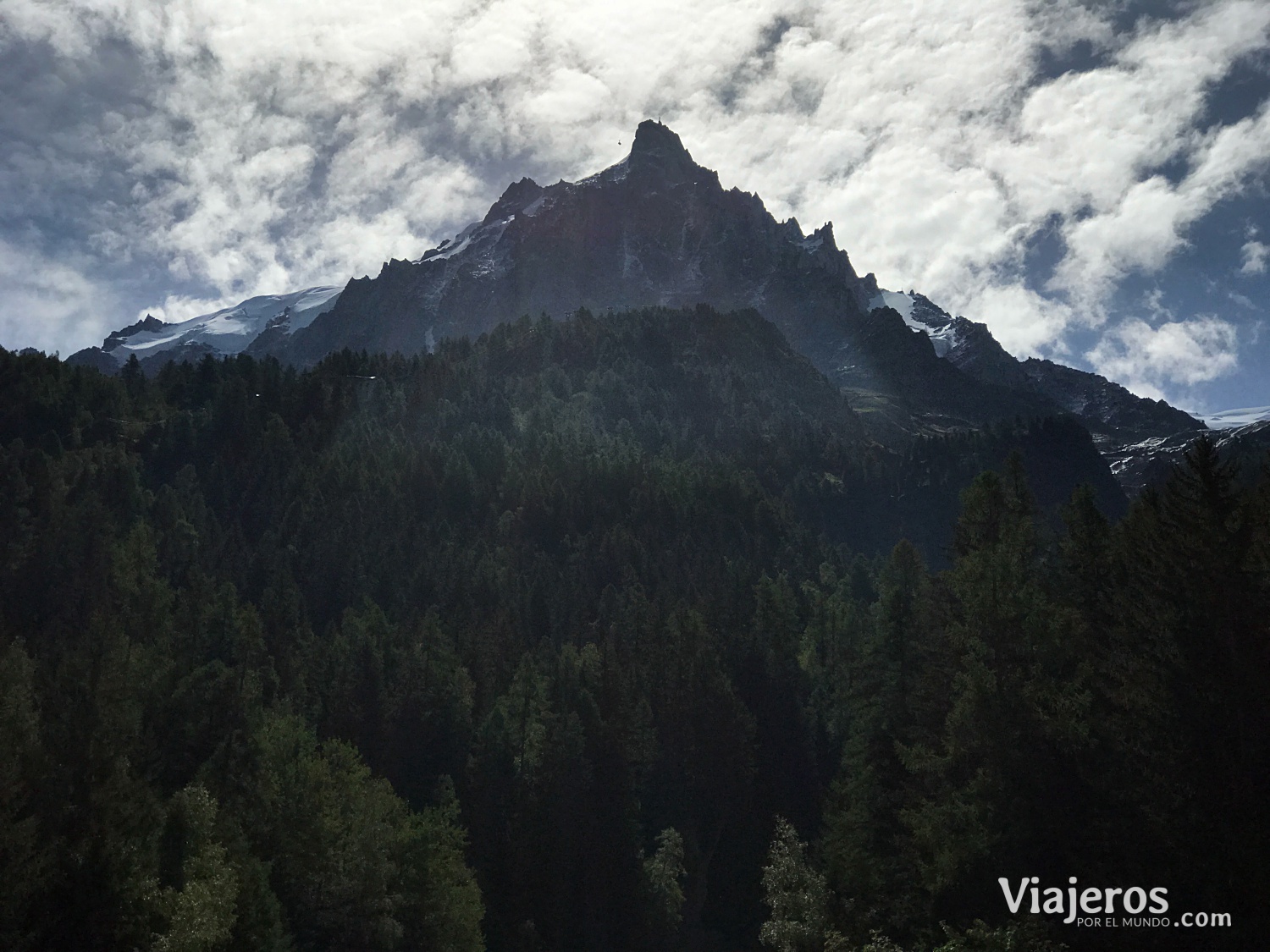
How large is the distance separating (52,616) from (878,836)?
9155 cm

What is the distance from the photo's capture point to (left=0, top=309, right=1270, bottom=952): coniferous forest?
30.5 meters

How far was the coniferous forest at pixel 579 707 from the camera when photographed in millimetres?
30500

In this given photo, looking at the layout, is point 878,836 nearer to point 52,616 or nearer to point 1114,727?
point 1114,727

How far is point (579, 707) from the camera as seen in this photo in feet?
231

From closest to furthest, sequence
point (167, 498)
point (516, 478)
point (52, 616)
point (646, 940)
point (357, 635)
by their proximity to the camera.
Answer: point (646, 940)
point (357, 635)
point (52, 616)
point (167, 498)
point (516, 478)

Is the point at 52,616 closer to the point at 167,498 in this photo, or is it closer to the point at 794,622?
the point at 167,498

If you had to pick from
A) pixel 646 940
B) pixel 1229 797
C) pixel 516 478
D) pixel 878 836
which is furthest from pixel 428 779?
pixel 516 478

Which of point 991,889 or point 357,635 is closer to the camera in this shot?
point 991,889

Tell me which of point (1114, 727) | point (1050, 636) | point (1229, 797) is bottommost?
point (1229, 797)

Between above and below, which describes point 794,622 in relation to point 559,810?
above

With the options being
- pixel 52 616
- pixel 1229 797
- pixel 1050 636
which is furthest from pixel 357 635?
pixel 1229 797

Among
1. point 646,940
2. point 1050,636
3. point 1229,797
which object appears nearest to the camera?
point 1229,797

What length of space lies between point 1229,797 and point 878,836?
17.3 metres

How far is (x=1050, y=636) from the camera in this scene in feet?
118
